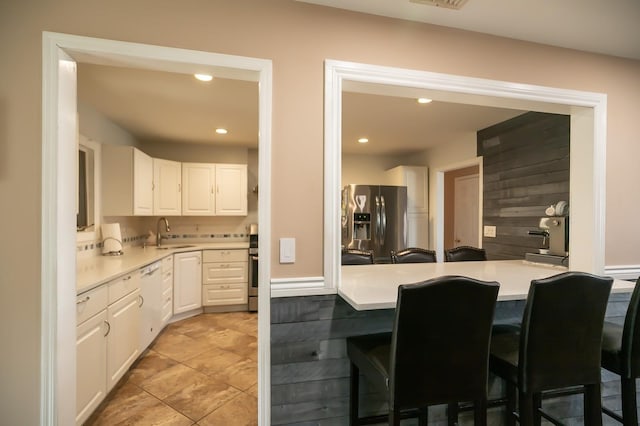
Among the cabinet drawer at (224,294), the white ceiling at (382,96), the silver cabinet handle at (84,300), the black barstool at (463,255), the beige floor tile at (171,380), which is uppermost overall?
the white ceiling at (382,96)

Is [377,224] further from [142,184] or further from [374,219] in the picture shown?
[142,184]

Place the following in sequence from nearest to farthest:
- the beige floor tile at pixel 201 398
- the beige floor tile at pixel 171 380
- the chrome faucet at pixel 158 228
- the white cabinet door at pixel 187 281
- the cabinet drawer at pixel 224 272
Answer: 1. the beige floor tile at pixel 201 398
2. the beige floor tile at pixel 171 380
3. the white cabinet door at pixel 187 281
4. the cabinet drawer at pixel 224 272
5. the chrome faucet at pixel 158 228

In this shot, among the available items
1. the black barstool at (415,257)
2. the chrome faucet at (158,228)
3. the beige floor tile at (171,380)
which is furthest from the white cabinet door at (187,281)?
the black barstool at (415,257)

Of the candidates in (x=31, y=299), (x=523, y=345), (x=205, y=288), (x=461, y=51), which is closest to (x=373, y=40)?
(x=461, y=51)

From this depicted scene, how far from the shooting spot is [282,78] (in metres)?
1.47

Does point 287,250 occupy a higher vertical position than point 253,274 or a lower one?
higher

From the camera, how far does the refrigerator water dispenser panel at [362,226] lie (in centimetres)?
443

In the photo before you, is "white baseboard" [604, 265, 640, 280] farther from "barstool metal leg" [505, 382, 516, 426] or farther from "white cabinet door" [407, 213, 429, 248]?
"white cabinet door" [407, 213, 429, 248]

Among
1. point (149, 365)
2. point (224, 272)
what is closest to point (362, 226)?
point (224, 272)

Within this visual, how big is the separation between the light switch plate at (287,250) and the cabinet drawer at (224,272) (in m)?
2.94

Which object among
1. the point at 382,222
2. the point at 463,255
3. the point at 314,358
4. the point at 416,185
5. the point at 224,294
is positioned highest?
the point at 416,185

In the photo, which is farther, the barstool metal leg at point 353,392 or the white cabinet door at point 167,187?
the white cabinet door at point 167,187

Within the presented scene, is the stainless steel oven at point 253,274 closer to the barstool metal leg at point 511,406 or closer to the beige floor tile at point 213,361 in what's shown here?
the beige floor tile at point 213,361

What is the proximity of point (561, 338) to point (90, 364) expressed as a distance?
99.6 inches
